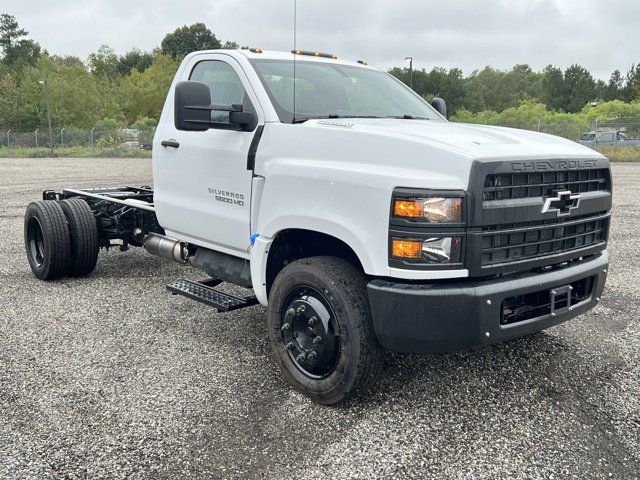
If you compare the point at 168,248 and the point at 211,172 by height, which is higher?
the point at 211,172

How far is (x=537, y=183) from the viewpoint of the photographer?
3.21 m

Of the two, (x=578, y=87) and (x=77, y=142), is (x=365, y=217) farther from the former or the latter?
(x=578, y=87)

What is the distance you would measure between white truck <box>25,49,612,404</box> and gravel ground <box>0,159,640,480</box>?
384mm

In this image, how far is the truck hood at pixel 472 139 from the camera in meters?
Answer: 3.10

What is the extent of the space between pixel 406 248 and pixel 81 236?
13.6 feet

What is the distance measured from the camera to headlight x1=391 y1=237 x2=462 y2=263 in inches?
117

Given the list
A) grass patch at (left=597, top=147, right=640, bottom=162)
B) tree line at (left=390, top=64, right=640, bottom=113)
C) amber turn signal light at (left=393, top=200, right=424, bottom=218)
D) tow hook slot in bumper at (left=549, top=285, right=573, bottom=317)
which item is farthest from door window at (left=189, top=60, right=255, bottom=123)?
tree line at (left=390, top=64, right=640, bottom=113)

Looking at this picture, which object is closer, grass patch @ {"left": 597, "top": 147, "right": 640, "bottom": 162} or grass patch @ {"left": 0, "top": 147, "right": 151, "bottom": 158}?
grass patch @ {"left": 597, "top": 147, "right": 640, "bottom": 162}

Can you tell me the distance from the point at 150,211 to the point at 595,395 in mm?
4001

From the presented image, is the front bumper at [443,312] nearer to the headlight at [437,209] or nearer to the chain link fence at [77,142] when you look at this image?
the headlight at [437,209]

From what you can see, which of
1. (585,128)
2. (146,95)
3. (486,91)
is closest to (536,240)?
(585,128)

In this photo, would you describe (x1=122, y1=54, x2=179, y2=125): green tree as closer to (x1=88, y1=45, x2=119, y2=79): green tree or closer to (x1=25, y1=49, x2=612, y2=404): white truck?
(x1=88, y1=45, x2=119, y2=79): green tree

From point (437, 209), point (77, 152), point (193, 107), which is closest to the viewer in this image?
point (437, 209)

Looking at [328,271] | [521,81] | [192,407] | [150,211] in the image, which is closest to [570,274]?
[328,271]
